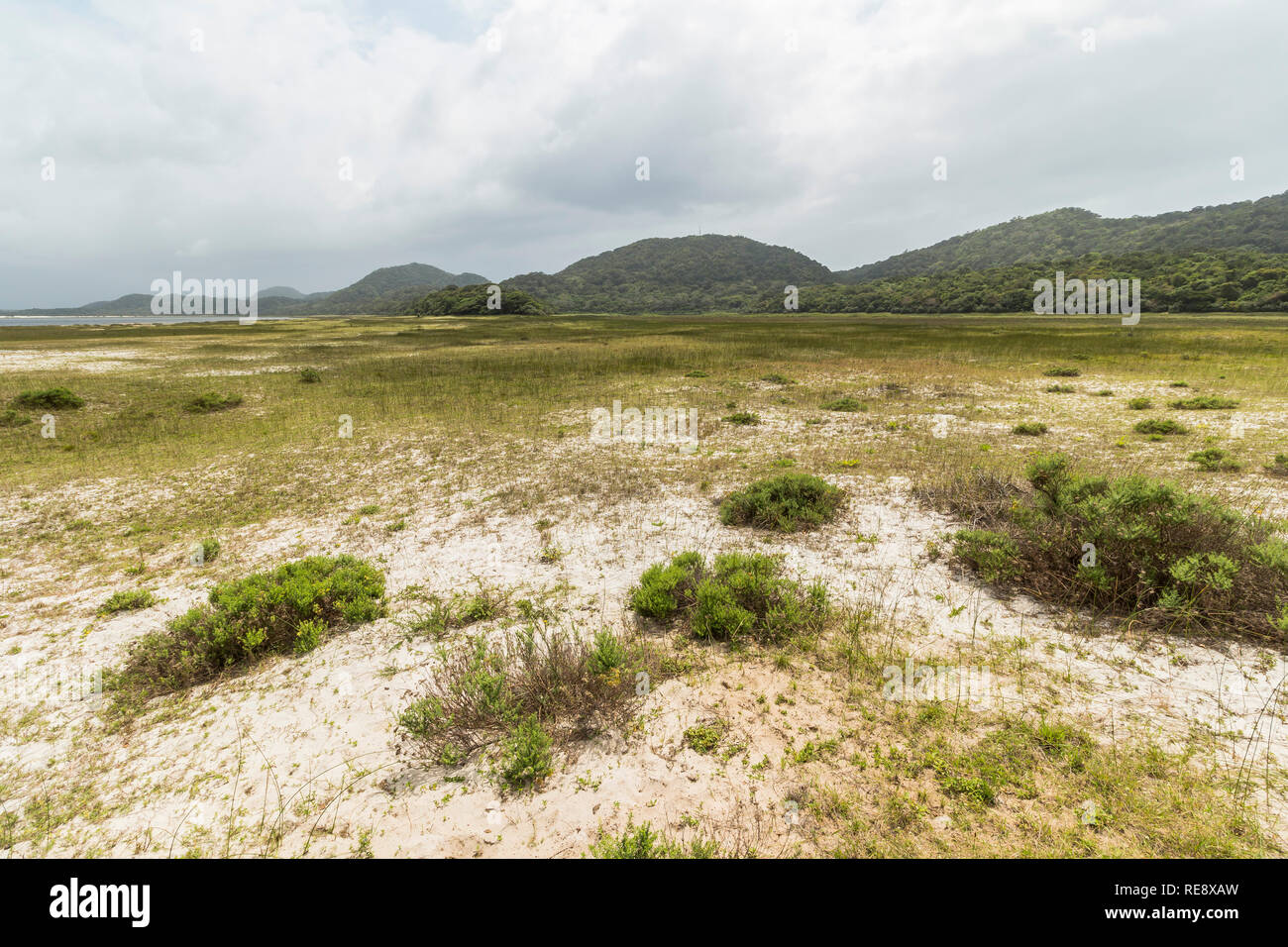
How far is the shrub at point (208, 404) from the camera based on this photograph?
23217 mm

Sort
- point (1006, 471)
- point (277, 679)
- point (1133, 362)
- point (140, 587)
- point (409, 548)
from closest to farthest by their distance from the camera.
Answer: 1. point (277, 679)
2. point (140, 587)
3. point (409, 548)
4. point (1006, 471)
5. point (1133, 362)

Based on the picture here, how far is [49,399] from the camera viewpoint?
22.8 meters

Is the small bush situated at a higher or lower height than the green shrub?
higher

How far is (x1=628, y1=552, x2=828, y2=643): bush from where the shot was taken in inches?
254

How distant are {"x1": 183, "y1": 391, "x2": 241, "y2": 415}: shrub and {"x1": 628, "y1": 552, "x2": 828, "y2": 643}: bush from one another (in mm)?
27186

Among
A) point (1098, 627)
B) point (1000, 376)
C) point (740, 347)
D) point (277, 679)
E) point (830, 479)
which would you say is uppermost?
point (740, 347)

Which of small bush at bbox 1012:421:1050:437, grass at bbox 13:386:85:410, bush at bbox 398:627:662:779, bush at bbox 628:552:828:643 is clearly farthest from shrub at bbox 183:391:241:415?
small bush at bbox 1012:421:1050:437

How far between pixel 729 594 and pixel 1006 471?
10.3m

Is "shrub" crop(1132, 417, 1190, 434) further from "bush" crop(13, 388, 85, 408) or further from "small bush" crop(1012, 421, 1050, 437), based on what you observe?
"bush" crop(13, 388, 85, 408)

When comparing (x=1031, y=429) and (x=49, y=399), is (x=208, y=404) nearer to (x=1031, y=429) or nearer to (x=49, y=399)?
(x=49, y=399)

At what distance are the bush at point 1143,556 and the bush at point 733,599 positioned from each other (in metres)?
3.29

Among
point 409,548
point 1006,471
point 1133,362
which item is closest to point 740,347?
point 1133,362
